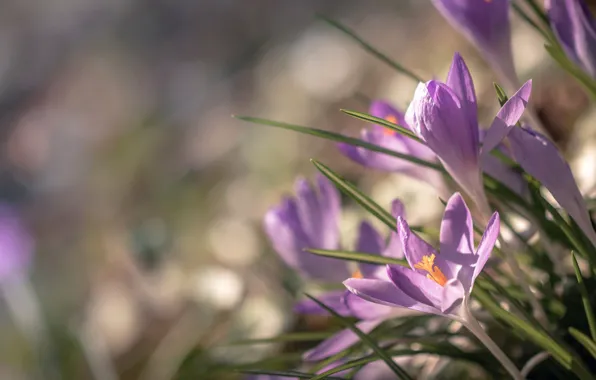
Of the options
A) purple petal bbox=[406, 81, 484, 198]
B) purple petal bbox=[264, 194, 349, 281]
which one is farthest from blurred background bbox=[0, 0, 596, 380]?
purple petal bbox=[406, 81, 484, 198]

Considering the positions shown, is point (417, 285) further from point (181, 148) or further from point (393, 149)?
point (181, 148)

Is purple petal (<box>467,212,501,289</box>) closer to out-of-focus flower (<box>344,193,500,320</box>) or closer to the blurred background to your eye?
out-of-focus flower (<box>344,193,500,320</box>)

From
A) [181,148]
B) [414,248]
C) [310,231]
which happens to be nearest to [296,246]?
[310,231]

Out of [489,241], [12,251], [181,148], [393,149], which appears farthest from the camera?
[181,148]

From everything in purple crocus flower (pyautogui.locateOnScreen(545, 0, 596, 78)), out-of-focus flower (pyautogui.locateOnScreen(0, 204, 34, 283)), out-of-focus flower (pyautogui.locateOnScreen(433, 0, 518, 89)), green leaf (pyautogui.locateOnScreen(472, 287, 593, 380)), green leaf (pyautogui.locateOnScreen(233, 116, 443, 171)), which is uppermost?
out-of-focus flower (pyautogui.locateOnScreen(0, 204, 34, 283))

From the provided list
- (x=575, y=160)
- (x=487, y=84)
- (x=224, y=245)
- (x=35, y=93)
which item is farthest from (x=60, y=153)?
(x=575, y=160)

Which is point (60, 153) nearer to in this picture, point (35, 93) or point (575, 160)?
point (35, 93)

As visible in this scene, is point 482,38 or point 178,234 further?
point 178,234
